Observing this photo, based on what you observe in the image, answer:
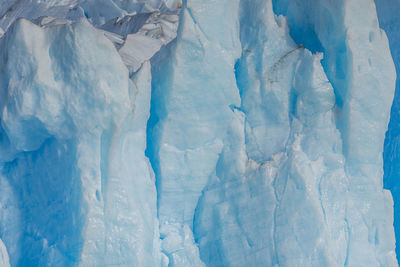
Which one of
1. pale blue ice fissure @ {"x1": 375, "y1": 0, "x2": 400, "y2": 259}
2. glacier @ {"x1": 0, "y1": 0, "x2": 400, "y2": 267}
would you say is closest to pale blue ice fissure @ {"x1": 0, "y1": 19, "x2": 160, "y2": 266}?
glacier @ {"x1": 0, "y1": 0, "x2": 400, "y2": 267}

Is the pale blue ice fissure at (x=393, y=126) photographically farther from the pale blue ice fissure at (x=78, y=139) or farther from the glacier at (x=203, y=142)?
the pale blue ice fissure at (x=78, y=139)

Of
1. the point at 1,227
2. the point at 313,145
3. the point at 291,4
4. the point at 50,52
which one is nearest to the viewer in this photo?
the point at 50,52

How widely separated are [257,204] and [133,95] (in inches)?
42.4

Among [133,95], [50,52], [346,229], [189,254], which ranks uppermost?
[50,52]

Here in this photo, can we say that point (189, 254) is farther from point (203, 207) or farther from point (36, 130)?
point (36, 130)

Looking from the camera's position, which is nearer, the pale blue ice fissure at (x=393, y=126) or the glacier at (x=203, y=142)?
the glacier at (x=203, y=142)

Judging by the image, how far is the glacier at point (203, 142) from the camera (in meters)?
2.94

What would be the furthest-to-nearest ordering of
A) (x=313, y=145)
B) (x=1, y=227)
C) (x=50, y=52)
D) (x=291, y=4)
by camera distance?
(x=291, y=4) → (x=313, y=145) → (x=1, y=227) → (x=50, y=52)

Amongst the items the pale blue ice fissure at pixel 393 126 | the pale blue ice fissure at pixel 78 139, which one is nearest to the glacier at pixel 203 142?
the pale blue ice fissure at pixel 78 139

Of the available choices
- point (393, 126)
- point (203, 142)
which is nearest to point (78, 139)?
point (203, 142)

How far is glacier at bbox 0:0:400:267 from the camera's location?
2941 mm

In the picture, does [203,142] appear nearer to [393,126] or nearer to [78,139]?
[78,139]

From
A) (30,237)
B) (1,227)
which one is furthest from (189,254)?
(1,227)

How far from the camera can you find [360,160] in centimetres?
344
